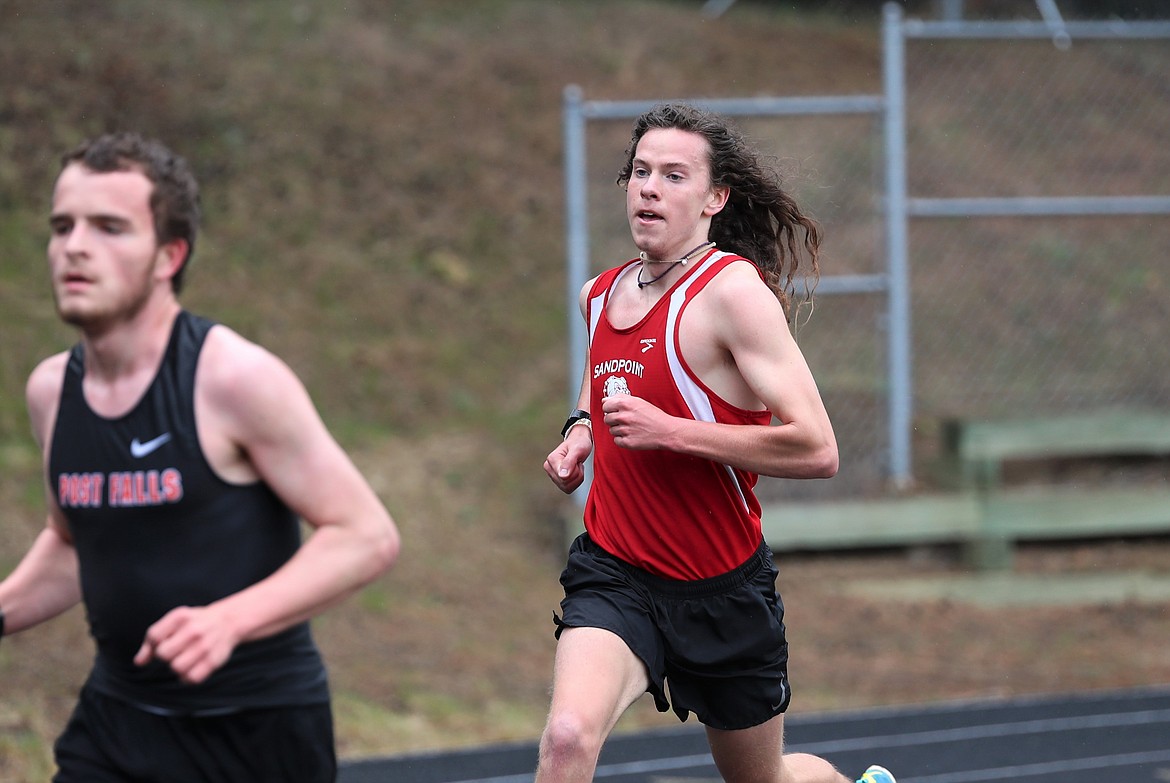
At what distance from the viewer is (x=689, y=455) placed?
3758 millimetres

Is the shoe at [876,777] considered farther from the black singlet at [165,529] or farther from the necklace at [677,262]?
the black singlet at [165,529]

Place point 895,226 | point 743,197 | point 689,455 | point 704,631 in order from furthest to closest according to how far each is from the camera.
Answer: point 895,226, point 743,197, point 704,631, point 689,455

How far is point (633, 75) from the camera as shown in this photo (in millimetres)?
14664

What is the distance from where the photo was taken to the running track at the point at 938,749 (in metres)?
6.41

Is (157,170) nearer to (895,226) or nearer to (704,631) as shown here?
(704,631)

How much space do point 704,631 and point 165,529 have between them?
1535 millimetres

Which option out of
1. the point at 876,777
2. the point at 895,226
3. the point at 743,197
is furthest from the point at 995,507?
the point at 743,197

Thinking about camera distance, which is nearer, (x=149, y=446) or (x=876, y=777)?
(x=149, y=446)

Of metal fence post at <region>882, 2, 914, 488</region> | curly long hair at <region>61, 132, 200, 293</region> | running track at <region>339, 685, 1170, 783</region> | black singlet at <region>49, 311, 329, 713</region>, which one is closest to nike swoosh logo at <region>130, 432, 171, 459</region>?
black singlet at <region>49, 311, 329, 713</region>

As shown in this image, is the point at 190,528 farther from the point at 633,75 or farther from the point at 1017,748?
the point at 633,75

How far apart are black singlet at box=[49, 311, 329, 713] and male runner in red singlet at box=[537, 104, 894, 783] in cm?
86

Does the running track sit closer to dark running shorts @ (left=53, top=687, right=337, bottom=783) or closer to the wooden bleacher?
the wooden bleacher

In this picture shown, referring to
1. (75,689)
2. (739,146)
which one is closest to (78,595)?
(739,146)

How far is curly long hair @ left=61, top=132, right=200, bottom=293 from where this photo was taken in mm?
3082
